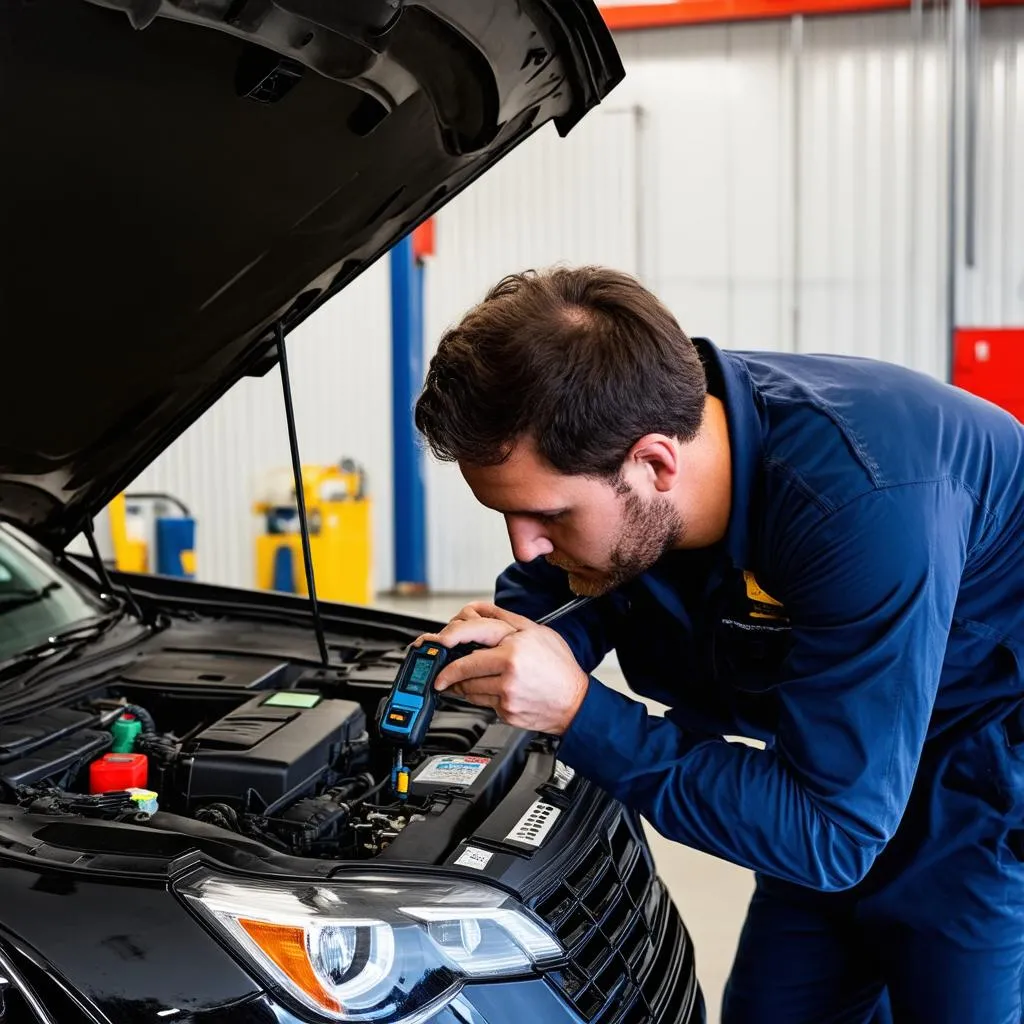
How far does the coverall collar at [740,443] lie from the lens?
1.34 meters

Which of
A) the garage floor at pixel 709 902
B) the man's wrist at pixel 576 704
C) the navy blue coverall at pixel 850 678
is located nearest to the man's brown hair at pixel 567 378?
the navy blue coverall at pixel 850 678

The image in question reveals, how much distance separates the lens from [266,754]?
1628 millimetres

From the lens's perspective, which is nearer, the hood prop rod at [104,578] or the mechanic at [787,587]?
the mechanic at [787,587]

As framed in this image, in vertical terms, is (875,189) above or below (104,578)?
above

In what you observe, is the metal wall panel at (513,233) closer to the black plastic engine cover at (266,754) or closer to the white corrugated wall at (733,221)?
the white corrugated wall at (733,221)

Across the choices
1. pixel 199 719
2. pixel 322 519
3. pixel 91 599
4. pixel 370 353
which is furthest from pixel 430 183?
pixel 370 353

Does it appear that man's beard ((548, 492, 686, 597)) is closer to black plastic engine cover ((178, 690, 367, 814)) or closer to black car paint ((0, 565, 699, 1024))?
black car paint ((0, 565, 699, 1024))

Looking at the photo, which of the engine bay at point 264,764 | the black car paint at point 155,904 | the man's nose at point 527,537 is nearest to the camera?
the black car paint at point 155,904

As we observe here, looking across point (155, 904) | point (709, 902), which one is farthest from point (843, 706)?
point (709, 902)

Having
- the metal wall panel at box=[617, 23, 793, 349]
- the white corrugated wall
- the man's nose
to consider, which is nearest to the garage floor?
the man's nose

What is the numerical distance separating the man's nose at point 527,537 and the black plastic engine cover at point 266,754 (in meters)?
0.50

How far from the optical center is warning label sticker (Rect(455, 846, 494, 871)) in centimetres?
136

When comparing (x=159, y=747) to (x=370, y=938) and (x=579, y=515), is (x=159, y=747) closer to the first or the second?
(x=370, y=938)

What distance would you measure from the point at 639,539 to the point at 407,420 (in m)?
6.21
